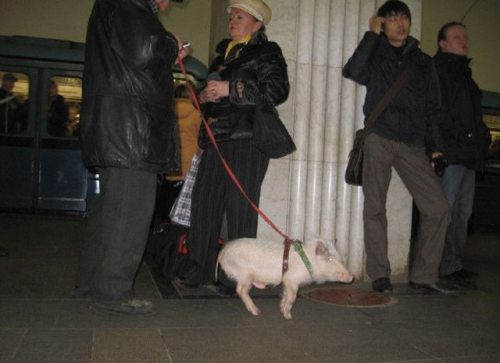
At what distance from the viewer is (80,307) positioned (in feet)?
10.5

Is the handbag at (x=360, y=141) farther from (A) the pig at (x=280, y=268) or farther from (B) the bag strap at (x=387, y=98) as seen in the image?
(A) the pig at (x=280, y=268)

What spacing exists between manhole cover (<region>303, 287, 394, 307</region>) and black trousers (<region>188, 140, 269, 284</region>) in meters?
0.76

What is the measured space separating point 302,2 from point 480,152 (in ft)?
7.39

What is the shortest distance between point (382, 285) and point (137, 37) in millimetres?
2803

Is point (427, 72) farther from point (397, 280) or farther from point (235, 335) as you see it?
point (235, 335)

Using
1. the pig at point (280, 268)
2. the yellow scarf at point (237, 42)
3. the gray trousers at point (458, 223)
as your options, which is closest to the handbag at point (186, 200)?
the yellow scarf at point (237, 42)

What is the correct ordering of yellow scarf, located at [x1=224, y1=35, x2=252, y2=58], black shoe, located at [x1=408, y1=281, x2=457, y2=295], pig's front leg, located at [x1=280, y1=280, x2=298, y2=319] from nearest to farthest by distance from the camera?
1. pig's front leg, located at [x1=280, y1=280, x2=298, y2=319]
2. yellow scarf, located at [x1=224, y1=35, x2=252, y2=58]
3. black shoe, located at [x1=408, y1=281, x2=457, y2=295]

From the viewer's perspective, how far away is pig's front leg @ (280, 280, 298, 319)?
3196 mm

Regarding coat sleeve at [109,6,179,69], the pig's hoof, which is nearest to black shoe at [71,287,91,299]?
the pig's hoof

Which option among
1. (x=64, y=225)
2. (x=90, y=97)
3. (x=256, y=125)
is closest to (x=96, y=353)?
(x=90, y=97)

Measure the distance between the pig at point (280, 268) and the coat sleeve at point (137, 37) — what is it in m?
1.39

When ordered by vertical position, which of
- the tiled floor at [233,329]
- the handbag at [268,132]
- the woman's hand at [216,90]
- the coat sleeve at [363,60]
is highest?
the coat sleeve at [363,60]

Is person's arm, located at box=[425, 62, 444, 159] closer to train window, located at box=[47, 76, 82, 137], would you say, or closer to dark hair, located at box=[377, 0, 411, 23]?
dark hair, located at box=[377, 0, 411, 23]

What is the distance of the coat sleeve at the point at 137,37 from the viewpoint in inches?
115
